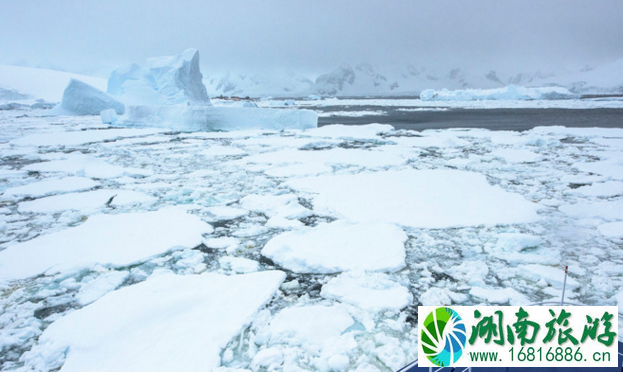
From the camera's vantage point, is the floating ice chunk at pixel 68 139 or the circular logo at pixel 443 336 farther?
the floating ice chunk at pixel 68 139

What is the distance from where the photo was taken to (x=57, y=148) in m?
8.92

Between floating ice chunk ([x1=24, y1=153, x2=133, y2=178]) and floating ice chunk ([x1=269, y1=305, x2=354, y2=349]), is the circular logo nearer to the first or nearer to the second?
floating ice chunk ([x1=269, y1=305, x2=354, y2=349])

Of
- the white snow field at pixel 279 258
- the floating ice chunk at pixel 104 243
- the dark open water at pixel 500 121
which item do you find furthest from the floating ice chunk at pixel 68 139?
the dark open water at pixel 500 121

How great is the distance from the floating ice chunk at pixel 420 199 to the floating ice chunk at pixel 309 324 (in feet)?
5.23

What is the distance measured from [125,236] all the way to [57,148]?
7.56 metres

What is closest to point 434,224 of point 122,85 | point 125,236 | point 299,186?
point 299,186

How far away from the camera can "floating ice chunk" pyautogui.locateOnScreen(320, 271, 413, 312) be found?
208cm

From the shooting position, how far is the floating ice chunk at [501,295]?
2.07 m

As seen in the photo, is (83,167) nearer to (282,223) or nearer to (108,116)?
(282,223)

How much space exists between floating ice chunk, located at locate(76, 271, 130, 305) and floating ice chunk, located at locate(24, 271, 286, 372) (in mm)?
89

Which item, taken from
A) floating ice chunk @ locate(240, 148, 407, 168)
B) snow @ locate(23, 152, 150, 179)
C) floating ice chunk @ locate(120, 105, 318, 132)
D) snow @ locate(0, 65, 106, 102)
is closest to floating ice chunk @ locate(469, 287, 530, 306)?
floating ice chunk @ locate(240, 148, 407, 168)

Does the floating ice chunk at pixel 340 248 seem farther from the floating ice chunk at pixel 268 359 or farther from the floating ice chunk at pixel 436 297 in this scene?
the floating ice chunk at pixel 268 359

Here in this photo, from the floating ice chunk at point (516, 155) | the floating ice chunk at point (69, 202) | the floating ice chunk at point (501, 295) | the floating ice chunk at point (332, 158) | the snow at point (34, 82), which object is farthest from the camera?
the snow at point (34, 82)

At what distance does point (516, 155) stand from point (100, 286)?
7120 mm
